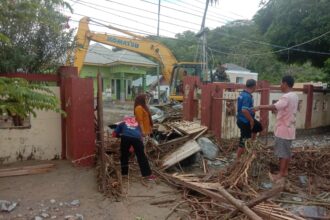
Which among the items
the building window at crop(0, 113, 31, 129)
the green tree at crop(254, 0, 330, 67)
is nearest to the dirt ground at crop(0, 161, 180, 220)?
the building window at crop(0, 113, 31, 129)

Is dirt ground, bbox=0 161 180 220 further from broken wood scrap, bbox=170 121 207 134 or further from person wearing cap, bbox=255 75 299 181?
broken wood scrap, bbox=170 121 207 134

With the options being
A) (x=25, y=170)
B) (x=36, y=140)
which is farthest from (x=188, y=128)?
(x=25, y=170)

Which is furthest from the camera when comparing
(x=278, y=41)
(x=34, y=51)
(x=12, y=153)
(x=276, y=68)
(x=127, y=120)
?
(x=276, y=68)

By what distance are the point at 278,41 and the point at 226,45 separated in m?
25.2

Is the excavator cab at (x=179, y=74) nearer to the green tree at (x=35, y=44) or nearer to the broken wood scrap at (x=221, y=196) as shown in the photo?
the green tree at (x=35, y=44)

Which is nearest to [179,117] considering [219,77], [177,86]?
[219,77]

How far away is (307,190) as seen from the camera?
548 cm

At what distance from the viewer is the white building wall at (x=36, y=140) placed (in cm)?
639

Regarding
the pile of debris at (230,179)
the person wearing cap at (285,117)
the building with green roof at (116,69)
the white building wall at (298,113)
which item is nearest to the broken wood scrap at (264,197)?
the pile of debris at (230,179)

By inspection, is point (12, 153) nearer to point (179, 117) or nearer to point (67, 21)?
point (67, 21)

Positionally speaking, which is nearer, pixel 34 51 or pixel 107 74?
pixel 34 51

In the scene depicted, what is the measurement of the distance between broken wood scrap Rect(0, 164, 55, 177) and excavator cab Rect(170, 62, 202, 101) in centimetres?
987

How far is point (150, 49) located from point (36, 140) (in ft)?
28.6

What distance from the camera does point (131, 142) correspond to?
19.2 feet
